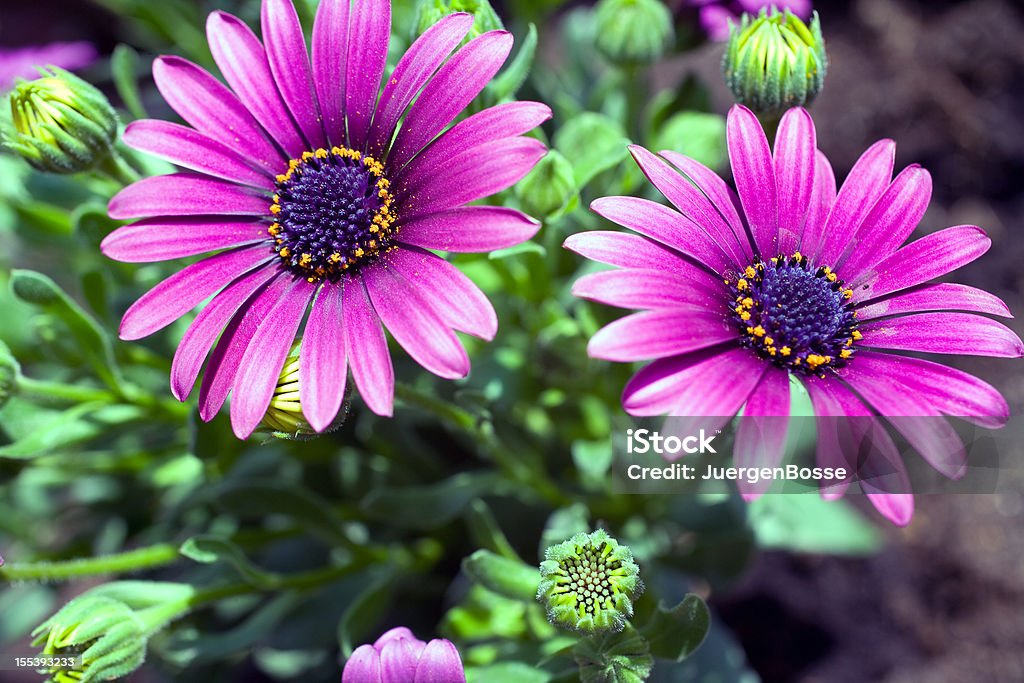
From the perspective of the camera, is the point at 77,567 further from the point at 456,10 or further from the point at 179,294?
the point at 456,10

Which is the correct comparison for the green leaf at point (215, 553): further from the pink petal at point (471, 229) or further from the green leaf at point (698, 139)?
the green leaf at point (698, 139)

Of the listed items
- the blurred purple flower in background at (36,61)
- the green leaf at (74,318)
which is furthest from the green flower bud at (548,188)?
the blurred purple flower in background at (36,61)

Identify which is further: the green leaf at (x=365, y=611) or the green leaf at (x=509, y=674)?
the green leaf at (x=365, y=611)

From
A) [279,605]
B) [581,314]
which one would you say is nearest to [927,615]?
[581,314]

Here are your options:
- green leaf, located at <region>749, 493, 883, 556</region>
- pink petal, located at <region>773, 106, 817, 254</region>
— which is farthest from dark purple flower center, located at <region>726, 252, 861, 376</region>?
green leaf, located at <region>749, 493, 883, 556</region>

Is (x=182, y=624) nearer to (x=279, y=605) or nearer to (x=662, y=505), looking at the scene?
(x=279, y=605)
